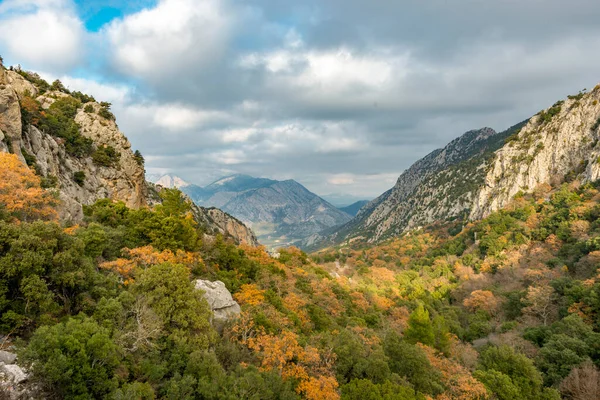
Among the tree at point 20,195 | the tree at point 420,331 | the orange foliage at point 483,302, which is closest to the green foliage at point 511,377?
the tree at point 420,331

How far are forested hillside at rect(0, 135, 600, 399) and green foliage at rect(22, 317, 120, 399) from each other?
62 mm

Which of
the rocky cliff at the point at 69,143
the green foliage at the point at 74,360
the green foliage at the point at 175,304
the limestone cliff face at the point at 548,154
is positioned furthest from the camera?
the limestone cliff face at the point at 548,154

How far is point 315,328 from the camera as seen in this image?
42.1 m

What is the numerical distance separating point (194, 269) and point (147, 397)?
22.4m

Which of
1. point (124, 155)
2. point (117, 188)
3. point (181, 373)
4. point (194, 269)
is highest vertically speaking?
point (124, 155)

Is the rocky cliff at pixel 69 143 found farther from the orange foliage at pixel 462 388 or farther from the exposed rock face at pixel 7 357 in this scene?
the orange foliage at pixel 462 388

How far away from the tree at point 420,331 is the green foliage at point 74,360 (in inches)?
1752

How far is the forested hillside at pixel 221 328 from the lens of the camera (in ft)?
52.5

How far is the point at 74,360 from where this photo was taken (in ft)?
44.3

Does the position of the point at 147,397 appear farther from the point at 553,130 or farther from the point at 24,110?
the point at 553,130

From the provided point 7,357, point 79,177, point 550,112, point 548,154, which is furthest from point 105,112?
point 550,112

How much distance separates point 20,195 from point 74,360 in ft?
59.2

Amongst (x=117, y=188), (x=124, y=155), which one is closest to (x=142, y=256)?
(x=117, y=188)

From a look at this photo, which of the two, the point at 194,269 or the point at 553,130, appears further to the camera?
the point at 553,130
